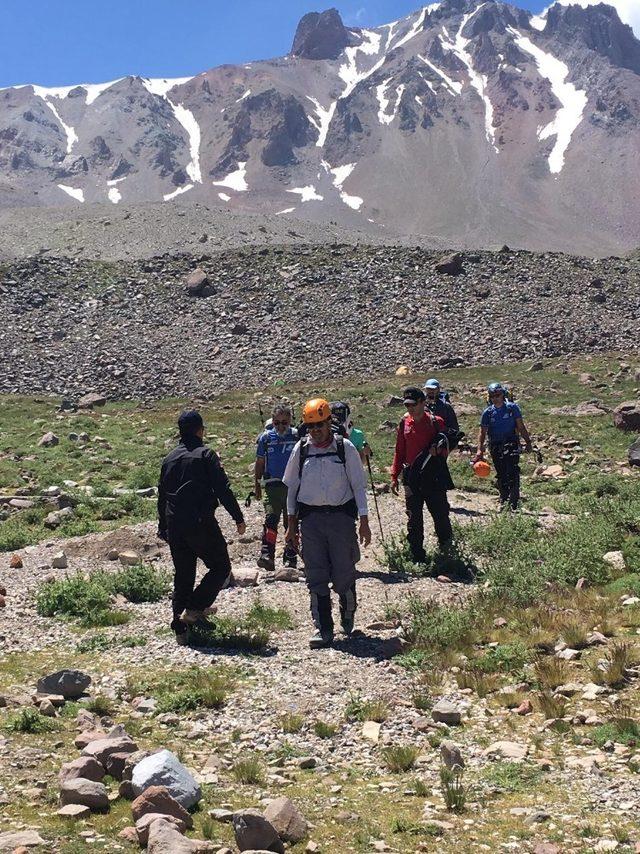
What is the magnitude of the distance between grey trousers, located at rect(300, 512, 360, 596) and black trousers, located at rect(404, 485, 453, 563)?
10.1 ft

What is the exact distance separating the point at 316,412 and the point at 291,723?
3.07 metres

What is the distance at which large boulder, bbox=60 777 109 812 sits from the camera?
17.5 feet

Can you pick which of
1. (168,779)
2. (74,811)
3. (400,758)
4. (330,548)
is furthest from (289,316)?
(74,811)

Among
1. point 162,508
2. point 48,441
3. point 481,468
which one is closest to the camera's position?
point 162,508

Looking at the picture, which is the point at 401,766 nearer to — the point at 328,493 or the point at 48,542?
the point at 328,493

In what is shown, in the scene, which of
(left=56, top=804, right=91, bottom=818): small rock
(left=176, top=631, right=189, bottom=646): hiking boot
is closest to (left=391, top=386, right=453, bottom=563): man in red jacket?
(left=176, top=631, right=189, bottom=646): hiking boot

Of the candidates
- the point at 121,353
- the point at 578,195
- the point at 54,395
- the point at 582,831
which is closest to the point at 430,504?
the point at 582,831

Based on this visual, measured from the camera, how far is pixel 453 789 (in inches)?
217

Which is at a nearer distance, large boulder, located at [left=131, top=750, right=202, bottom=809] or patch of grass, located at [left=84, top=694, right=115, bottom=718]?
large boulder, located at [left=131, top=750, right=202, bottom=809]

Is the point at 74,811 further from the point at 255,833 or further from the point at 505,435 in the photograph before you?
the point at 505,435

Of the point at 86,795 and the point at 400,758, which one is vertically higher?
the point at 86,795

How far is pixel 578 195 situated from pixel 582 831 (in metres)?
199

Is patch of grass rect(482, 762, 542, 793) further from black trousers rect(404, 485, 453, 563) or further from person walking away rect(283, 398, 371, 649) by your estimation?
black trousers rect(404, 485, 453, 563)

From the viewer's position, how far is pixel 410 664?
8.02 meters
